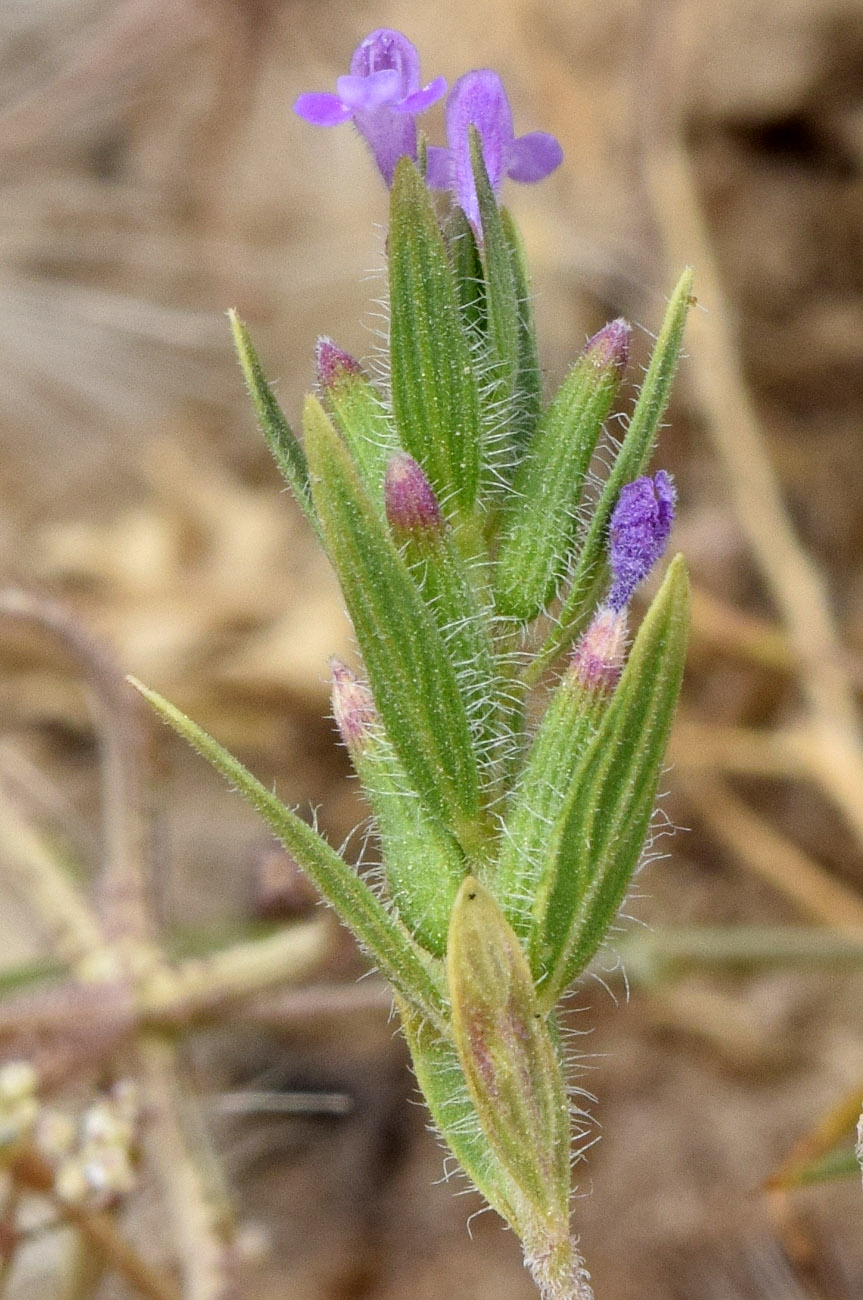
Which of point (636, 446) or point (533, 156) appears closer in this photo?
point (636, 446)

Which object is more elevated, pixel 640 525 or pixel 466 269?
pixel 466 269

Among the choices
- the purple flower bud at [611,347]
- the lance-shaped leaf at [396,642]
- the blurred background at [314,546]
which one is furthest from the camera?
the blurred background at [314,546]

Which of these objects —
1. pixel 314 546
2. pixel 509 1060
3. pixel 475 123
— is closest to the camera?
pixel 509 1060

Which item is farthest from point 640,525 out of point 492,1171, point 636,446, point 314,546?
point 314,546

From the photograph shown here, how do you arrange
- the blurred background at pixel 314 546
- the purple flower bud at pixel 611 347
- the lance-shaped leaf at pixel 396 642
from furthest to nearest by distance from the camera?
the blurred background at pixel 314 546, the purple flower bud at pixel 611 347, the lance-shaped leaf at pixel 396 642

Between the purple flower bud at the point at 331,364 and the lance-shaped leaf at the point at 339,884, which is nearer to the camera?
the lance-shaped leaf at the point at 339,884

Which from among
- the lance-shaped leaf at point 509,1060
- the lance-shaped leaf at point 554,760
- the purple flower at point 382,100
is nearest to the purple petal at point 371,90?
the purple flower at point 382,100

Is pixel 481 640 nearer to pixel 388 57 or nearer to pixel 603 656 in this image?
pixel 603 656

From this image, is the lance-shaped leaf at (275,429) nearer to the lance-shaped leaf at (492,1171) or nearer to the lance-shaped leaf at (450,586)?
the lance-shaped leaf at (450,586)

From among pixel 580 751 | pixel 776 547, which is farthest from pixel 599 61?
pixel 580 751
